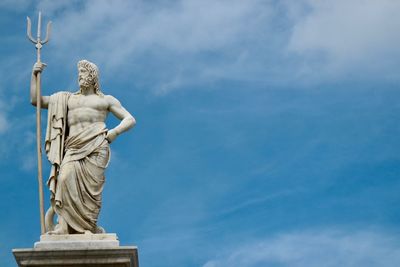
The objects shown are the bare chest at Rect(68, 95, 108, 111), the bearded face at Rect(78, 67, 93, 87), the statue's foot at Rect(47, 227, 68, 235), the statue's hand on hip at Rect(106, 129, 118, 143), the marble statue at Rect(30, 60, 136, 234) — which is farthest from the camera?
the bearded face at Rect(78, 67, 93, 87)

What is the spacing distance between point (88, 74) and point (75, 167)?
7.69ft

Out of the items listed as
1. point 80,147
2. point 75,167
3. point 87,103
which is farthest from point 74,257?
point 87,103

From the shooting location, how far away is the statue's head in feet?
63.6

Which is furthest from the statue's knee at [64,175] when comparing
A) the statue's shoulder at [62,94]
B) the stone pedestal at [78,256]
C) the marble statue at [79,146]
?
Result: the statue's shoulder at [62,94]

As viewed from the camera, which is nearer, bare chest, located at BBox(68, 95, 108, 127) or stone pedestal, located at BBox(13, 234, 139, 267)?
stone pedestal, located at BBox(13, 234, 139, 267)

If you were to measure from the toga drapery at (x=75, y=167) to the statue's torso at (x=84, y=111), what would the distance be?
4.5 inches

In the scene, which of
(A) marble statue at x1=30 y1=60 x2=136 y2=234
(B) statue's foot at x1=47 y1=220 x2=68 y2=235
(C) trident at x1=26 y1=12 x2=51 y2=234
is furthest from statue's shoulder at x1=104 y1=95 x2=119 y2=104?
(B) statue's foot at x1=47 y1=220 x2=68 y2=235

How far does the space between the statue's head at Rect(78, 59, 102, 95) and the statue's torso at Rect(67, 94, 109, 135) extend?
28cm

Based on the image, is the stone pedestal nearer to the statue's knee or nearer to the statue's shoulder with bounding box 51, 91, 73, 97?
the statue's knee

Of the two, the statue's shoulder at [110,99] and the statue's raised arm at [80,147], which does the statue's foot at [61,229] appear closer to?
the statue's raised arm at [80,147]

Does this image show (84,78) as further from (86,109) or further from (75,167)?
(75,167)

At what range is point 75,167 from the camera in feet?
60.3

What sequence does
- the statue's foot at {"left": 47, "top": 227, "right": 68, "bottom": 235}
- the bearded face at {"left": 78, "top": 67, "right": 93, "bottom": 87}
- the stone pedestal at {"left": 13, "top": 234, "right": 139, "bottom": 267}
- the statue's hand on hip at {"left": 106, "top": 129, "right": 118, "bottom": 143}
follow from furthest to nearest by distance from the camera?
the bearded face at {"left": 78, "top": 67, "right": 93, "bottom": 87}, the statue's hand on hip at {"left": 106, "top": 129, "right": 118, "bottom": 143}, the statue's foot at {"left": 47, "top": 227, "right": 68, "bottom": 235}, the stone pedestal at {"left": 13, "top": 234, "right": 139, "bottom": 267}

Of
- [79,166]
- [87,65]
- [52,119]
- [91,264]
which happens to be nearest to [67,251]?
[91,264]
